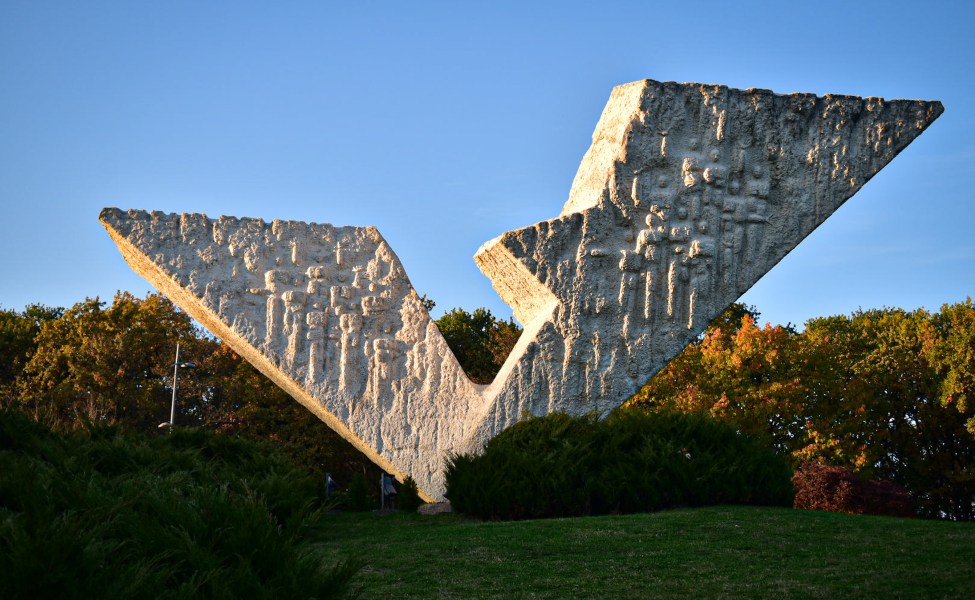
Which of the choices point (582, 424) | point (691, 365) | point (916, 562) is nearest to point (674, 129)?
point (582, 424)

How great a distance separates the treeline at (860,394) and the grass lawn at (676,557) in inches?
506

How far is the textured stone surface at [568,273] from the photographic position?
1054cm

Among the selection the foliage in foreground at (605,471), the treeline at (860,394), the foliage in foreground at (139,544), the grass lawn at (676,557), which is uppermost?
the treeline at (860,394)

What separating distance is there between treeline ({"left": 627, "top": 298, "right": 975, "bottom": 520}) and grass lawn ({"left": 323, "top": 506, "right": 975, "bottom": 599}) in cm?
1285

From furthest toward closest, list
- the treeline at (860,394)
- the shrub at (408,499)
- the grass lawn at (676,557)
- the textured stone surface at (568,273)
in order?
the treeline at (860,394) < the shrub at (408,499) < the textured stone surface at (568,273) < the grass lawn at (676,557)

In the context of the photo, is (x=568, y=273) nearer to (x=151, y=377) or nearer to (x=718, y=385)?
(x=718, y=385)

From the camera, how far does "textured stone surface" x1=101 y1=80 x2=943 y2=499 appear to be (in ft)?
34.6

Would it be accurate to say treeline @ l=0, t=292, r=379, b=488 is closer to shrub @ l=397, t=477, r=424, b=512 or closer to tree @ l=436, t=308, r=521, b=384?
tree @ l=436, t=308, r=521, b=384

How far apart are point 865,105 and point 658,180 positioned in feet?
8.35

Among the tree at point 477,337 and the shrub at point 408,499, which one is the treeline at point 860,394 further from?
the shrub at point 408,499

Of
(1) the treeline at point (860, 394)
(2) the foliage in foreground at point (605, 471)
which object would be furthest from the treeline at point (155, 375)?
(2) the foliage in foreground at point (605, 471)

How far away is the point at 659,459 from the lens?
32.6ft

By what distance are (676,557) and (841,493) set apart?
13.0 m

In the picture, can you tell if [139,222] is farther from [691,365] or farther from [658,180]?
[691,365]
